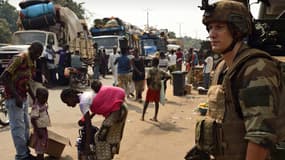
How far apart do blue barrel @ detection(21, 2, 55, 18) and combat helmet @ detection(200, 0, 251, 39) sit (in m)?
15.8

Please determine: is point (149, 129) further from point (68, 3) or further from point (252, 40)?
point (68, 3)

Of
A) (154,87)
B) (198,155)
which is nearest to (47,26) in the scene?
(154,87)

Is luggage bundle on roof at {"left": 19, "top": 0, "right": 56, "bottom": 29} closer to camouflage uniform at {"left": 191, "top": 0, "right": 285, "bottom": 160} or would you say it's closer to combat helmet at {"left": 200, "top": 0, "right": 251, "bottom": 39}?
camouflage uniform at {"left": 191, "top": 0, "right": 285, "bottom": 160}

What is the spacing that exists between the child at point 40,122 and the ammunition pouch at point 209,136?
355 cm

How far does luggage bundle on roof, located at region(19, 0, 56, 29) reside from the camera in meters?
17.2

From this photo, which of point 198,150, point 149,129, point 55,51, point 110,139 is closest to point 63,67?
point 55,51

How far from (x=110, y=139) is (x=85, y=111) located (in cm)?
43

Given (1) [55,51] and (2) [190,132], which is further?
(1) [55,51]

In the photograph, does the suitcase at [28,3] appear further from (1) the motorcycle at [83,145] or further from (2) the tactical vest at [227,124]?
(2) the tactical vest at [227,124]

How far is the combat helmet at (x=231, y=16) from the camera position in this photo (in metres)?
2.06

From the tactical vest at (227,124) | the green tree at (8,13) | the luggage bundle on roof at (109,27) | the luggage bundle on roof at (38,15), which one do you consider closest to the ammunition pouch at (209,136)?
the tactical vest at (227,124)

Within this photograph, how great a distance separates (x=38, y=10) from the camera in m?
17.2

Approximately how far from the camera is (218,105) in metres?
2.14

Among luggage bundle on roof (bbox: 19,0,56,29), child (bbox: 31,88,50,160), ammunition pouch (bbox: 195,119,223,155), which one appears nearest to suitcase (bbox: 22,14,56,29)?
luggage bundle on roof (bbox: 19,0,56,29)
